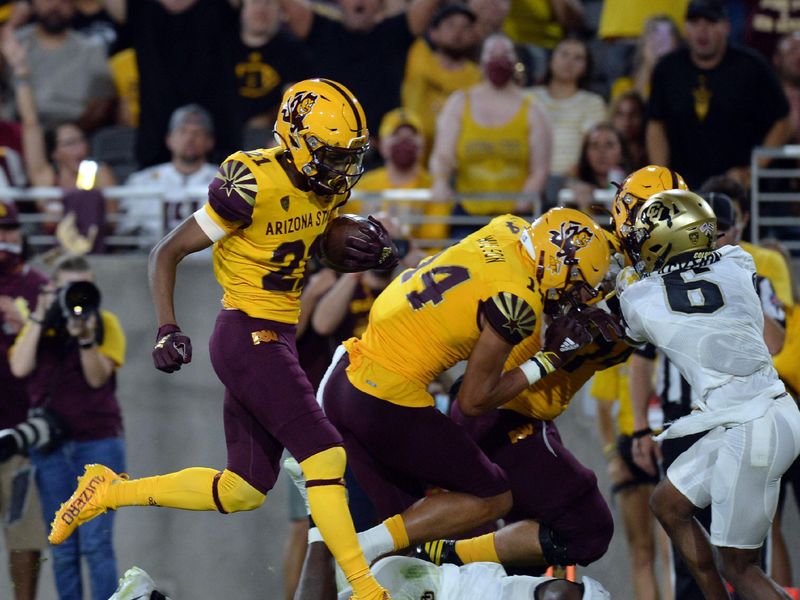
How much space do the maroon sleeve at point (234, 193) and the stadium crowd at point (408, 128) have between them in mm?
1818

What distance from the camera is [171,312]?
6027mm

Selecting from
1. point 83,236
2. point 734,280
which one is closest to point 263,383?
point 734,280

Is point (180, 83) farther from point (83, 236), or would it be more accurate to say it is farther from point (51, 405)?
point (51, 405)

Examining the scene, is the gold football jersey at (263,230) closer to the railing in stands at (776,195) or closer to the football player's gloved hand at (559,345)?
the football player's gloved hand at (559,345)

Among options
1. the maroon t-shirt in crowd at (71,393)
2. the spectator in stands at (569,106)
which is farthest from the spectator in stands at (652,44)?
the maroon t-shirt in crowd at (71,393)

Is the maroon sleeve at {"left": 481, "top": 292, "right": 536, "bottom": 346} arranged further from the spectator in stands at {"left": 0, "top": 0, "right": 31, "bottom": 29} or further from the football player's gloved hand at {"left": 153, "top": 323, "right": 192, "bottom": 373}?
the spectator in stands at {"left": 0, "top": 0, "right": 31, "bottom": 29}

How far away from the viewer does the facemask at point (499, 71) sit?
929 cm

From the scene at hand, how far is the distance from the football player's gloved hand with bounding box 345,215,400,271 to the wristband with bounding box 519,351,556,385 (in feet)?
2.48

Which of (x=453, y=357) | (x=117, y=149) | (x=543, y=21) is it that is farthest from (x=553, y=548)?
(x=117, y=149)

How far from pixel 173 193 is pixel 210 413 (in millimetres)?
1481

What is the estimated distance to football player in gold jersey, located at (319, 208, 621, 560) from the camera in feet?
19.6

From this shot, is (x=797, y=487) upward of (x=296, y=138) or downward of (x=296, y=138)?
downward

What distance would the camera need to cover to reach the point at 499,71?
9320 millimetres

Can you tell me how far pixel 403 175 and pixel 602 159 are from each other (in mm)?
1295
